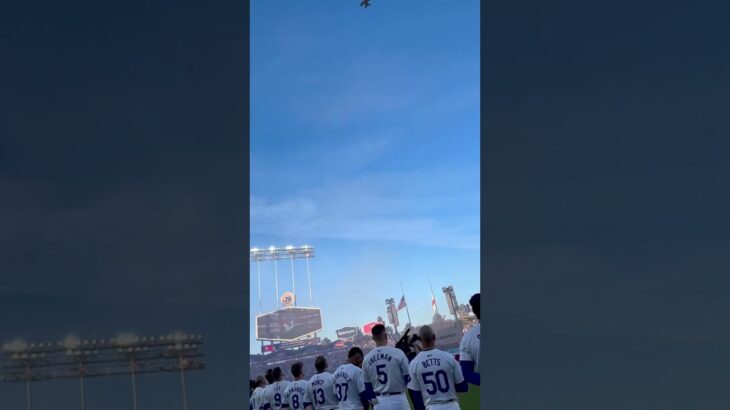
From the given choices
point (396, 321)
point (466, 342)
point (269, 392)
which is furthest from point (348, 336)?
point (466, 342)

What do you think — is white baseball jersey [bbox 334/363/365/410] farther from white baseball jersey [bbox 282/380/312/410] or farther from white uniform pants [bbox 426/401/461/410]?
white uniform pants [bbox 426/401/461/410]

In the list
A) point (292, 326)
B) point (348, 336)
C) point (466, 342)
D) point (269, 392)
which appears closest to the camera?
point (466, 342)

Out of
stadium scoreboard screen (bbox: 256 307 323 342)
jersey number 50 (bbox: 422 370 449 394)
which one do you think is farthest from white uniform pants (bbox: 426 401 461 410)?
stadium scoreboard screen (bbox: 256 307 323 342)

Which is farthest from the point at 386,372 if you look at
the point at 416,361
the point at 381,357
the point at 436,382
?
the point at 436,382

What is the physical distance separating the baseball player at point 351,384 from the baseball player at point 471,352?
1.75 meters

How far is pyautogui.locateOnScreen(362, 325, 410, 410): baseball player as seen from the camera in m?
7.58

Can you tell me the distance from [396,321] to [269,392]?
83.1 feet

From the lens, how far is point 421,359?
23.1 feet

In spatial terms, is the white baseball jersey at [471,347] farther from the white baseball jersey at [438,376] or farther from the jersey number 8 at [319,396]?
the jersey number 8 at [319,396]
